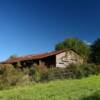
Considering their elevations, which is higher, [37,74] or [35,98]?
[37,74]

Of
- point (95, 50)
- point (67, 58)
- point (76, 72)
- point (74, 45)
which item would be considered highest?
point (74, 45)

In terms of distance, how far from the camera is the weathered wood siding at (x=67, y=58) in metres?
46.8

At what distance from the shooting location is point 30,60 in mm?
47656

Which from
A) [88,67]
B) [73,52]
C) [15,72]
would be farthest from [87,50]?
[15,72]

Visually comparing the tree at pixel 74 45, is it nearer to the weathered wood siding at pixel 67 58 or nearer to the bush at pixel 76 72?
the weathered wood siding at pixel 67 58

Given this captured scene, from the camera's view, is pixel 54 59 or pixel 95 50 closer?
pixel 54 59

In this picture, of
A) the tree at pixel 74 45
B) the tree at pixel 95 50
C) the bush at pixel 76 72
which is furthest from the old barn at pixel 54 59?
the tree at pixel 74 45

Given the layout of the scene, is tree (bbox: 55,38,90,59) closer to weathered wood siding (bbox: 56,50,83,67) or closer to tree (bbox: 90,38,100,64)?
tree (bbox: 90,38,100,64)

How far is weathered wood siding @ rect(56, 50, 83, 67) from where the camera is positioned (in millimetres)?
46847

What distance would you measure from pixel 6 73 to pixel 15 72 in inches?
35.7

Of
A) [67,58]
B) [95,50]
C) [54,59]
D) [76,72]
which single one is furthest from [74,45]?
[76,72]

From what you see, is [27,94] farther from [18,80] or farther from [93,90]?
[18,80]

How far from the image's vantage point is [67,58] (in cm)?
4847

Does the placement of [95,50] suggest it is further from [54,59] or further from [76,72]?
[76,72]
